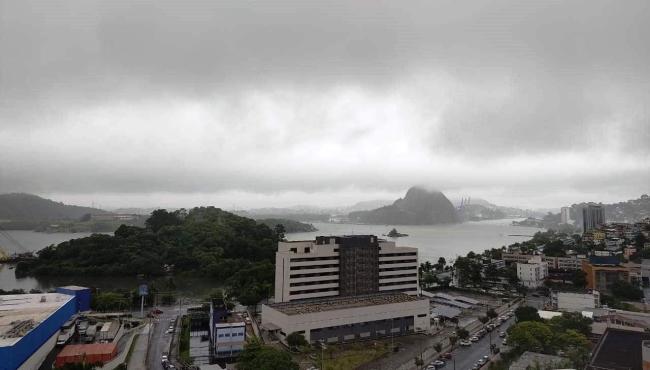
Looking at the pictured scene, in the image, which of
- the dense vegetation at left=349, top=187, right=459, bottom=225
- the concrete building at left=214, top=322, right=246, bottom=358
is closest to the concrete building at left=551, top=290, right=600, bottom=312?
the concrete building at left=214, top=322, right=246, bottom=358

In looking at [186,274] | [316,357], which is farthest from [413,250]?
[186,274]

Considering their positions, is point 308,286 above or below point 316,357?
above

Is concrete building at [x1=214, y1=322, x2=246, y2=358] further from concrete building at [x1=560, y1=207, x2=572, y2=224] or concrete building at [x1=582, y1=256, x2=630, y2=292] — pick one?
concrete building at [x1=560, y1=207, x2=572, y2=224]

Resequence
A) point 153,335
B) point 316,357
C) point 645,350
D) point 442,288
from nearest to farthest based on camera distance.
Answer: point 645,350 → point 316,357 → point 153,335 → point 442,288

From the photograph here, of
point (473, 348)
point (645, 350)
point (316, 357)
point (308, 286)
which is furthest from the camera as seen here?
point (308, 286)

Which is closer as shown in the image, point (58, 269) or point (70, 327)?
point (70, 327)

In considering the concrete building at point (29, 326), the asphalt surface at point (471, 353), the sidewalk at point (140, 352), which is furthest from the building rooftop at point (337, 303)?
the concrete building at point (29, 326)

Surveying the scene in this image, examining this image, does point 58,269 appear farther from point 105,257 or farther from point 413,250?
point 413,250
